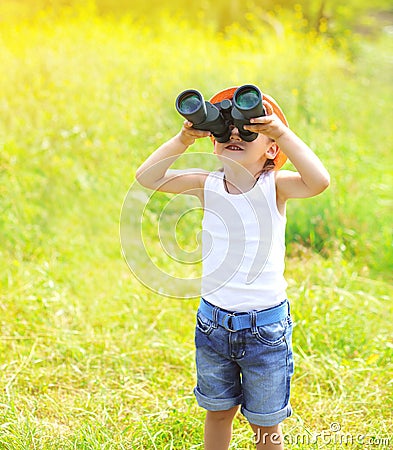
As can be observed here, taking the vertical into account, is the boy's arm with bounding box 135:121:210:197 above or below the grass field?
above

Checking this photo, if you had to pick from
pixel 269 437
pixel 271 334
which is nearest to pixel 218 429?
pixel 269 437

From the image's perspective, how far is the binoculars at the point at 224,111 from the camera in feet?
5.72

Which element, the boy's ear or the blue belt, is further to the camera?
the boy's ear

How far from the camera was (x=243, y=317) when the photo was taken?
1.91m

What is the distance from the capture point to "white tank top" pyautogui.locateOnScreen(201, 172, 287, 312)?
194 centimetres

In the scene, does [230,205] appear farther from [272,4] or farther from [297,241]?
[272,4]

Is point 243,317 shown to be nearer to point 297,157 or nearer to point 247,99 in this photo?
point 297,157

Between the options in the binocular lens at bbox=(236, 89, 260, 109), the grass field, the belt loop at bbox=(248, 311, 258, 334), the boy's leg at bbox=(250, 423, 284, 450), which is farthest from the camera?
the grass field

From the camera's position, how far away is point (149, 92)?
5.95 meters

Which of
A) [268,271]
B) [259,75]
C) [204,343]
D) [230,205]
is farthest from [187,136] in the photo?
[259,75]

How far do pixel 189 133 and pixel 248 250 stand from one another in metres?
0.40

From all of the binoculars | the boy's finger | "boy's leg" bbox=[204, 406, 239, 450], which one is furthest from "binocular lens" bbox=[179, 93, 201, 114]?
"boy's leg" bbox=[204, 406, 239, 450]

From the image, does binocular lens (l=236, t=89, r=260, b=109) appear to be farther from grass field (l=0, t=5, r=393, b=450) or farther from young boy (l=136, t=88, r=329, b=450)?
grass field (l=0, t=5, r=393, b=450)

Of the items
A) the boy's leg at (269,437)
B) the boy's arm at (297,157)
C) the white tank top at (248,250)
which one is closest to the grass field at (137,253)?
the boy's leg at (269,437)
